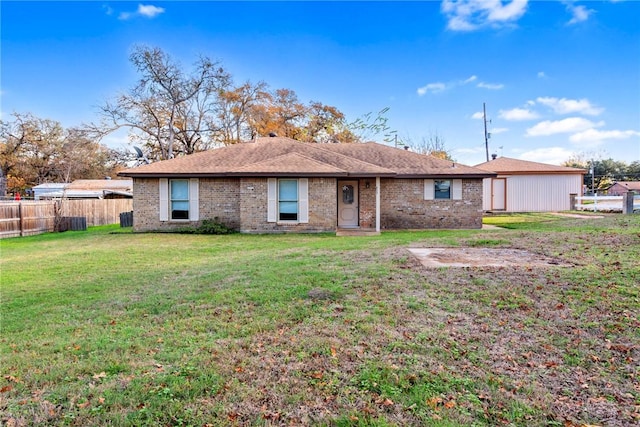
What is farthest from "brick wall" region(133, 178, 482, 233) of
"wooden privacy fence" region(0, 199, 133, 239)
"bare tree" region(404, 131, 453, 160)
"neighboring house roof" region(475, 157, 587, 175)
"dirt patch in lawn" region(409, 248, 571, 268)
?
"bare tree" region(404, 131, 453, 160)

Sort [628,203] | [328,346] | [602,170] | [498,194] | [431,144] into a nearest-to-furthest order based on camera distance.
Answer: [328,346] < [628,203] < [498,194] < [431,144] < [602,170]

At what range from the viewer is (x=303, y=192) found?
1380cm

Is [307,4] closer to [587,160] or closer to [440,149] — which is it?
[440,149]

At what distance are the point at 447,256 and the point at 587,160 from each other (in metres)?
56.0

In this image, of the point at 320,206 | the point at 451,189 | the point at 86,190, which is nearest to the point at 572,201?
the point at 451,189

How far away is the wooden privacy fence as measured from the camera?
14.7 meters

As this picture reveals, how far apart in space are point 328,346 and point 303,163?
1103 centimetres

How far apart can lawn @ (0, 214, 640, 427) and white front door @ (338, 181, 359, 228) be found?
8.66m

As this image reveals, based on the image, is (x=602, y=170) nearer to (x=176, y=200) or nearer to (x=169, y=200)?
(x=176, y=200)

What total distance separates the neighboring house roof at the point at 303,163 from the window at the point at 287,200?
0.52 m

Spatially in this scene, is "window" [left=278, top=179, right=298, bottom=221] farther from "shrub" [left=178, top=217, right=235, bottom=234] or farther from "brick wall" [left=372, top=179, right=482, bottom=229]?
"brick wall" [left=372, top=179, right=482, bottom=229]

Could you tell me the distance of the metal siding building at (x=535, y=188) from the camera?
22.7 m

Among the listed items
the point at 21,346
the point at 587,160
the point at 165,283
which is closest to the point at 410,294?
the point at 165,283

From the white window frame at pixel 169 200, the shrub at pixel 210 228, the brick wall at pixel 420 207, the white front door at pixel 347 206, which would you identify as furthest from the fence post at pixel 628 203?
the white window frame at pixel 169 200
